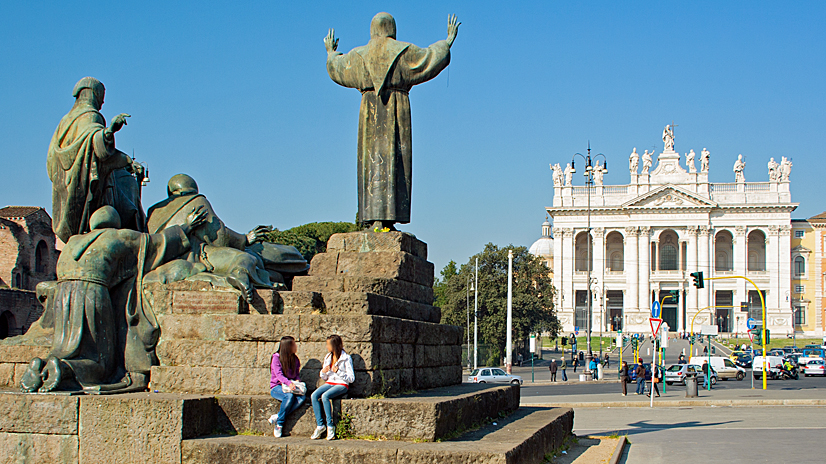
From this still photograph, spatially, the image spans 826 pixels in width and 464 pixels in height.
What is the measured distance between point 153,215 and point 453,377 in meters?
3.68

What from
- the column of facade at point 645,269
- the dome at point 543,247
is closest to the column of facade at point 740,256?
the column of facade at point 645,269

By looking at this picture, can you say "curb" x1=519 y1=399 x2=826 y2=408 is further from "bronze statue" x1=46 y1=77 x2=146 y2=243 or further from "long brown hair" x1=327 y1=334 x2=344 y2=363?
"long brown hair" x1=327 y1=334 x2=344 y2=363

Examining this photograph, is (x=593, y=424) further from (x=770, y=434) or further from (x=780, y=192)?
(x=780, y=192)

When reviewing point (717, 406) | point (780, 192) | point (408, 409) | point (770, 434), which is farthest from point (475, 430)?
point (780, 192)

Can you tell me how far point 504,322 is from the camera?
168ft

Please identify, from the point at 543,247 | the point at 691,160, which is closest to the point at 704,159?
the point at 691,160

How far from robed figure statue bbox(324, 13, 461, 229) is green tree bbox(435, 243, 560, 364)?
40.2 meters

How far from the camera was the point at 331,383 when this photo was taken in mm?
6312

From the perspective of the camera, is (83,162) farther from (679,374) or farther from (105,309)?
(679,374)

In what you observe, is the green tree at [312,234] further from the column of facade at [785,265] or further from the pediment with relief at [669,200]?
the column of facade at [785,265]

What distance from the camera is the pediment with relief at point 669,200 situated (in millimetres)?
85312

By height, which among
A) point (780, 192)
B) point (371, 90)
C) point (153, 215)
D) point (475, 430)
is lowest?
point (475, 430)

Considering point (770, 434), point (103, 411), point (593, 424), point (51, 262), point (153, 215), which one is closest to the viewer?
point (103, 411)

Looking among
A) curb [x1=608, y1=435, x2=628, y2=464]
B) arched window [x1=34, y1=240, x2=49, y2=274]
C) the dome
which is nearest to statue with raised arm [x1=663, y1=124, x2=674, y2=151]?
the dome
